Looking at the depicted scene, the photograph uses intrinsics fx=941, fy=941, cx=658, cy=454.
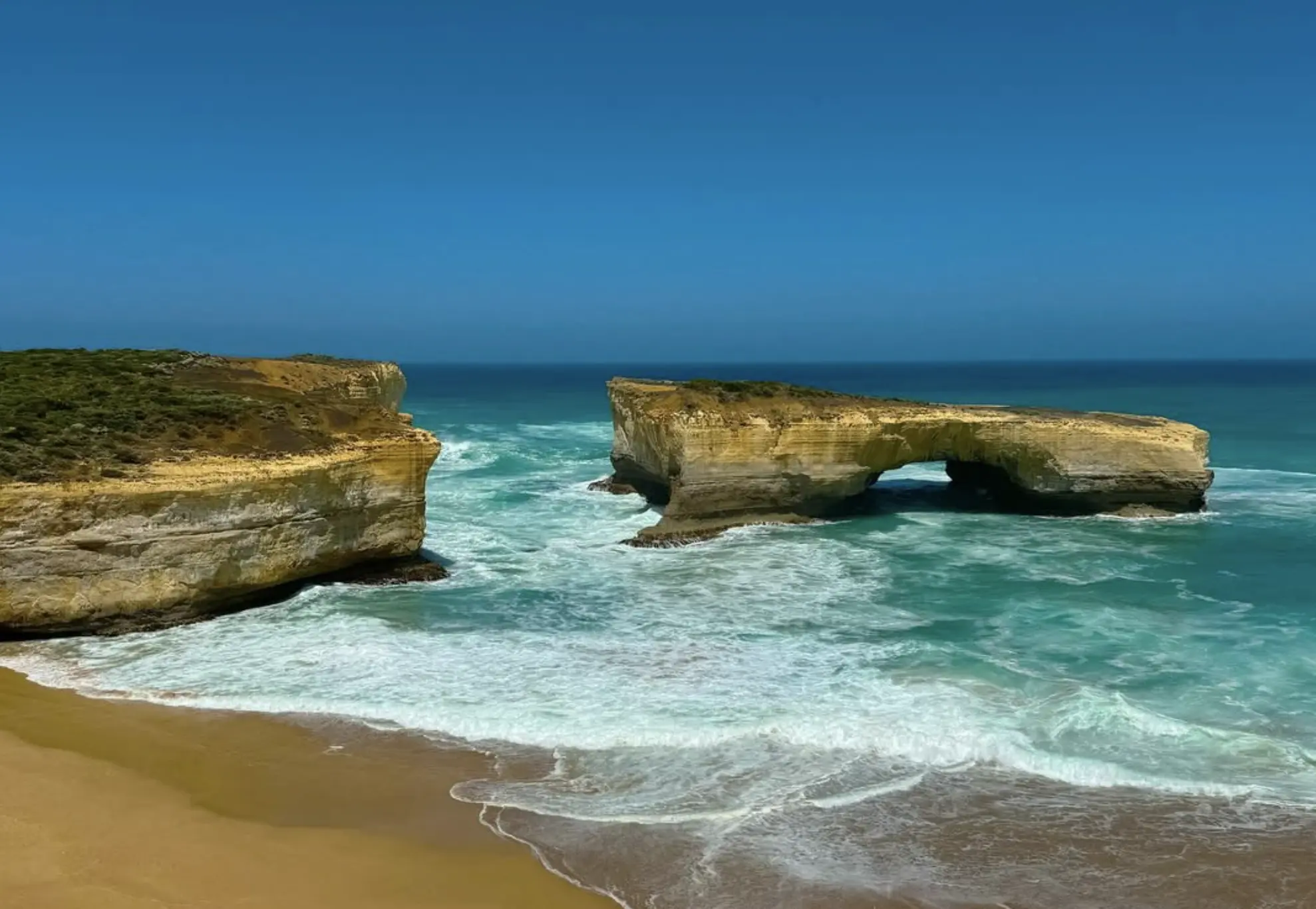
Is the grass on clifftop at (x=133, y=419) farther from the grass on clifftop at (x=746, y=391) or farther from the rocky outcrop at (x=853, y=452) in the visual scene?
the grass on clifftop at (x=746, y=391)

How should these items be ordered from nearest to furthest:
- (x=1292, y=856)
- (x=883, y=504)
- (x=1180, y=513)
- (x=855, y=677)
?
(x=1292, y=856), (x=855, y=677), (x=1180, y=513), (x=883, y=504)

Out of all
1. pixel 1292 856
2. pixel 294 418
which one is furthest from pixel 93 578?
pixel 1292 856

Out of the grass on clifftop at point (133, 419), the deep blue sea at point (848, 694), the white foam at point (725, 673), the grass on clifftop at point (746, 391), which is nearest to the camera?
the deep blue sea at point (848, 694)

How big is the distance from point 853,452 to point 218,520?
15.9 metres

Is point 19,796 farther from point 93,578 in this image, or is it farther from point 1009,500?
point 1009,500

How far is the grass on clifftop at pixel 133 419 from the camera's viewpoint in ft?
50.4

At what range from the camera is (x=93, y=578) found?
47.9 feet

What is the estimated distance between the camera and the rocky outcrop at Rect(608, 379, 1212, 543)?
955 inches

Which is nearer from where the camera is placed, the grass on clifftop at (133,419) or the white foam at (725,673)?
the white foam at (725,673)

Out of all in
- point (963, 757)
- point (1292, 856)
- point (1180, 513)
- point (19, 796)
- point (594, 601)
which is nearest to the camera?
point (1292, 856)

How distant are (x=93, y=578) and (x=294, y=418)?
5259 millimetres

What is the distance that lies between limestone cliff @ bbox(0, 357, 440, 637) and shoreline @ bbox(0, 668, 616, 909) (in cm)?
263

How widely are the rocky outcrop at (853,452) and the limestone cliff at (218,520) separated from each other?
Result: 7.48 m

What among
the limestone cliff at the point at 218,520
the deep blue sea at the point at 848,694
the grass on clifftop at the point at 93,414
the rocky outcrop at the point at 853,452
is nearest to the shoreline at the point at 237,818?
the deep blue sea at the point at 848,694
